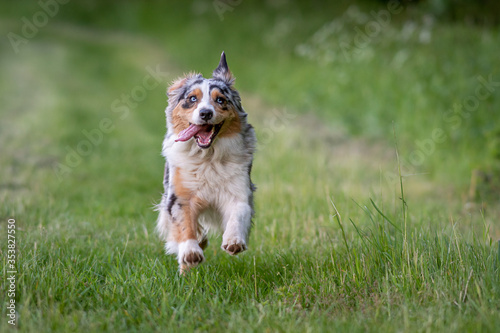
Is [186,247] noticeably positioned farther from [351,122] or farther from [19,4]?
[19,4]

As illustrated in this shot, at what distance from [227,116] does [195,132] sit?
250mm

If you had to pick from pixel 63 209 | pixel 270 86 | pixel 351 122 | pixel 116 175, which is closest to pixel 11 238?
pixel 63 209

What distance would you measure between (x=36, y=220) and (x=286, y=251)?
2.32 metres

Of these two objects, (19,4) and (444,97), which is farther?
(19,4)

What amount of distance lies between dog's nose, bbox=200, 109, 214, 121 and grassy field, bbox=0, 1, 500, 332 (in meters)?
1.02

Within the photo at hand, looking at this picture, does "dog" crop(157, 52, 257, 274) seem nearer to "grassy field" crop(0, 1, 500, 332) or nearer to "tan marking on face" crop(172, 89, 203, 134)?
"tan marking on face" crop(172, 89, 203, 134)

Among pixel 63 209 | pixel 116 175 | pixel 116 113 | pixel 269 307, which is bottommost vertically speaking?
pixel 269 307

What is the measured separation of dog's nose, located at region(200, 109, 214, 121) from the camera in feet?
12.0

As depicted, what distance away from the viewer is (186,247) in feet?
11.9

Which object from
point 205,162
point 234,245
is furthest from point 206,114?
point 234,245

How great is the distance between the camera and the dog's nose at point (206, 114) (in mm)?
3668

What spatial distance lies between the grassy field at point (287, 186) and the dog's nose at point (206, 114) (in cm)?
102

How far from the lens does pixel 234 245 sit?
3.50m

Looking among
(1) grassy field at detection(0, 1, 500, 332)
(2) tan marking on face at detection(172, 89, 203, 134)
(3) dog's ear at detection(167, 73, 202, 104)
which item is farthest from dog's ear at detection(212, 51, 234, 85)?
(1) grassy field at detection(0, 1, 500, 332)
